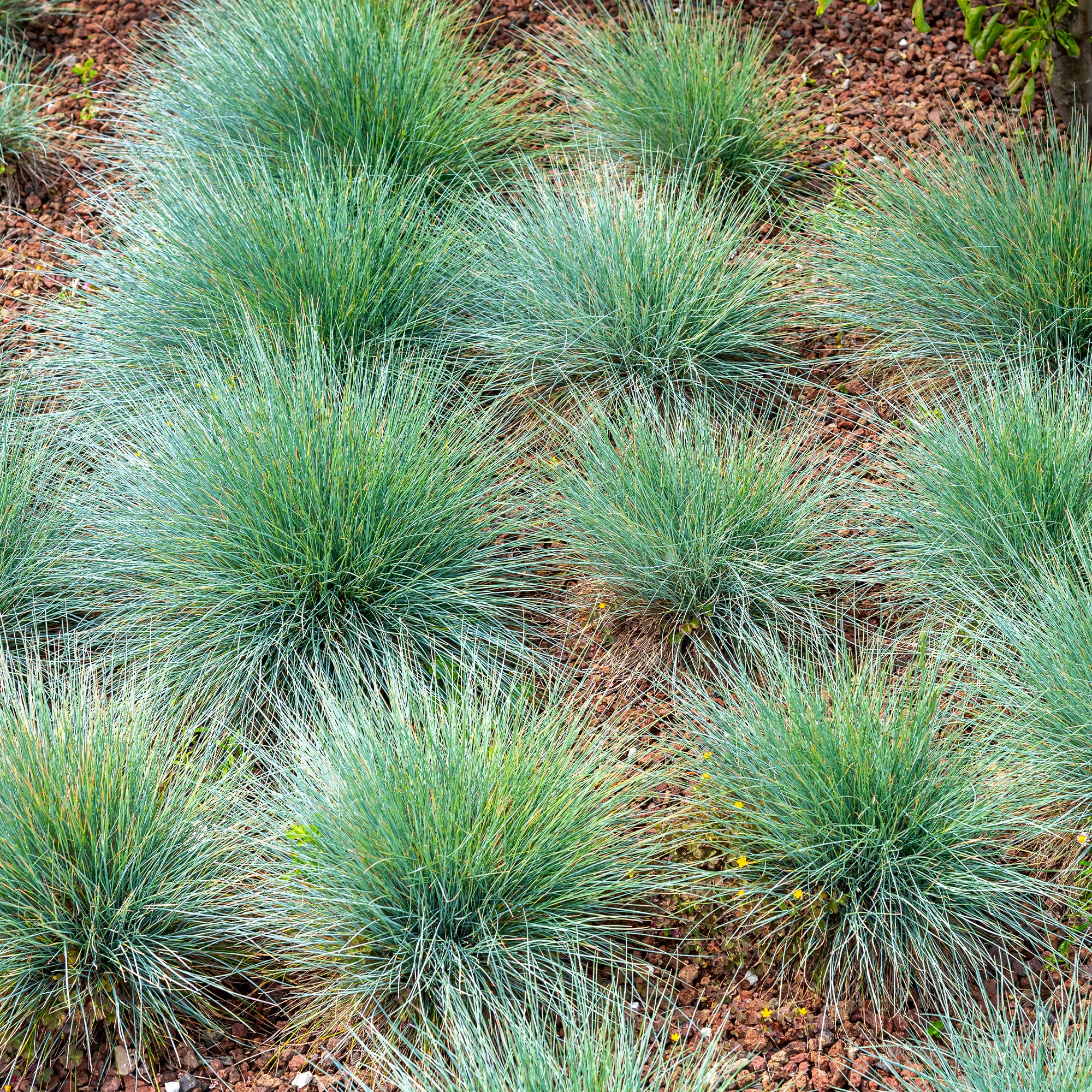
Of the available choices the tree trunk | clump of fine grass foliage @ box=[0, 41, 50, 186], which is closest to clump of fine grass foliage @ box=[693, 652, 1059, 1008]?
the tree trunk

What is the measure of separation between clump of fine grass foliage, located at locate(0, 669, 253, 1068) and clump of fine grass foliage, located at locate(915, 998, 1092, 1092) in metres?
1.52

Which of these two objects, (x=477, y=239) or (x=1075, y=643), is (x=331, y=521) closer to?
(x=477, y=239)

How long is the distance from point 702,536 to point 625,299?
0.96 meters

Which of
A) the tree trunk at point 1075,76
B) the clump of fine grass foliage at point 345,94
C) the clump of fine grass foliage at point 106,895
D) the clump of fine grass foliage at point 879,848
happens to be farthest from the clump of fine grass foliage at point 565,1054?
the tree trunk at point 1075,76

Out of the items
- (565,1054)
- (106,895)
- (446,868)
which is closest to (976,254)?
(446,868)

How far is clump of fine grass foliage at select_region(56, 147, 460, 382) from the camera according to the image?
3852 mm

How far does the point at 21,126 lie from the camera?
4.91 metres

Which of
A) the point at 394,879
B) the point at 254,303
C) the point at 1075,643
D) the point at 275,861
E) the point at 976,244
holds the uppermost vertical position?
the point at 976,244

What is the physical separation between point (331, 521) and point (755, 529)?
3.83 feet

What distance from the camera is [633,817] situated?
285cm

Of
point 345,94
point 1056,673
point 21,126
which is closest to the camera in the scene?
point 1056,673

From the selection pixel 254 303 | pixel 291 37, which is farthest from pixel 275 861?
pixel 291 37

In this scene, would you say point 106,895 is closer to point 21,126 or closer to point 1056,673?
point 1056,673

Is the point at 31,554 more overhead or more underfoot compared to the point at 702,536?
Result: more underfoot
